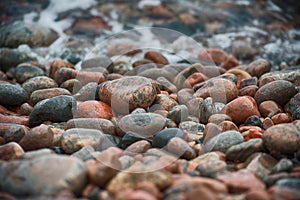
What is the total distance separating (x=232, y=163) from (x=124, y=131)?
2.83 ft

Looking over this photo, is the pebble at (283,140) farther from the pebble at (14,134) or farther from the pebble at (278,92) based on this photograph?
the pebble at (14,134)

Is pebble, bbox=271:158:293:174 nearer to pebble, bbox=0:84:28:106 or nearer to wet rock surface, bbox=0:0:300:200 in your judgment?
wet rock surface, bbox=0:0:300:200

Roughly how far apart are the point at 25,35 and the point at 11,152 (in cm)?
328

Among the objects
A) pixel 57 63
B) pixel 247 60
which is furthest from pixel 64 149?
pixel 247 60

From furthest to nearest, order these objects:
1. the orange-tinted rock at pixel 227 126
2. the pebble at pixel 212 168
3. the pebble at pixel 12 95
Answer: the pebble at pixel 12 95, the orange-tinted rock at pixel 227 126, the pebble at pixel 212 168

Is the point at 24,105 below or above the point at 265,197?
below

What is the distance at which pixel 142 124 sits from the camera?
2.58 meters

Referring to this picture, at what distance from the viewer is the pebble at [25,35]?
16.3 feet

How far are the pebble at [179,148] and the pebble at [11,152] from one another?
1.02m

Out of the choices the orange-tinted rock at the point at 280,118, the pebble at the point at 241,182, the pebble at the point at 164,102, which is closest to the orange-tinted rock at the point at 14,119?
the pebble at the point at 164,102

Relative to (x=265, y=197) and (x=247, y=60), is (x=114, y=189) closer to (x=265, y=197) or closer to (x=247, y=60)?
(x=265, y=197)

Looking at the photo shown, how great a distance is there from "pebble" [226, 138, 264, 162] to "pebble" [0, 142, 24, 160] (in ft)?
4.73

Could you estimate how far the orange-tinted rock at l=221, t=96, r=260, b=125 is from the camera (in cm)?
290

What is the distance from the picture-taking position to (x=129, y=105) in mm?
2938
